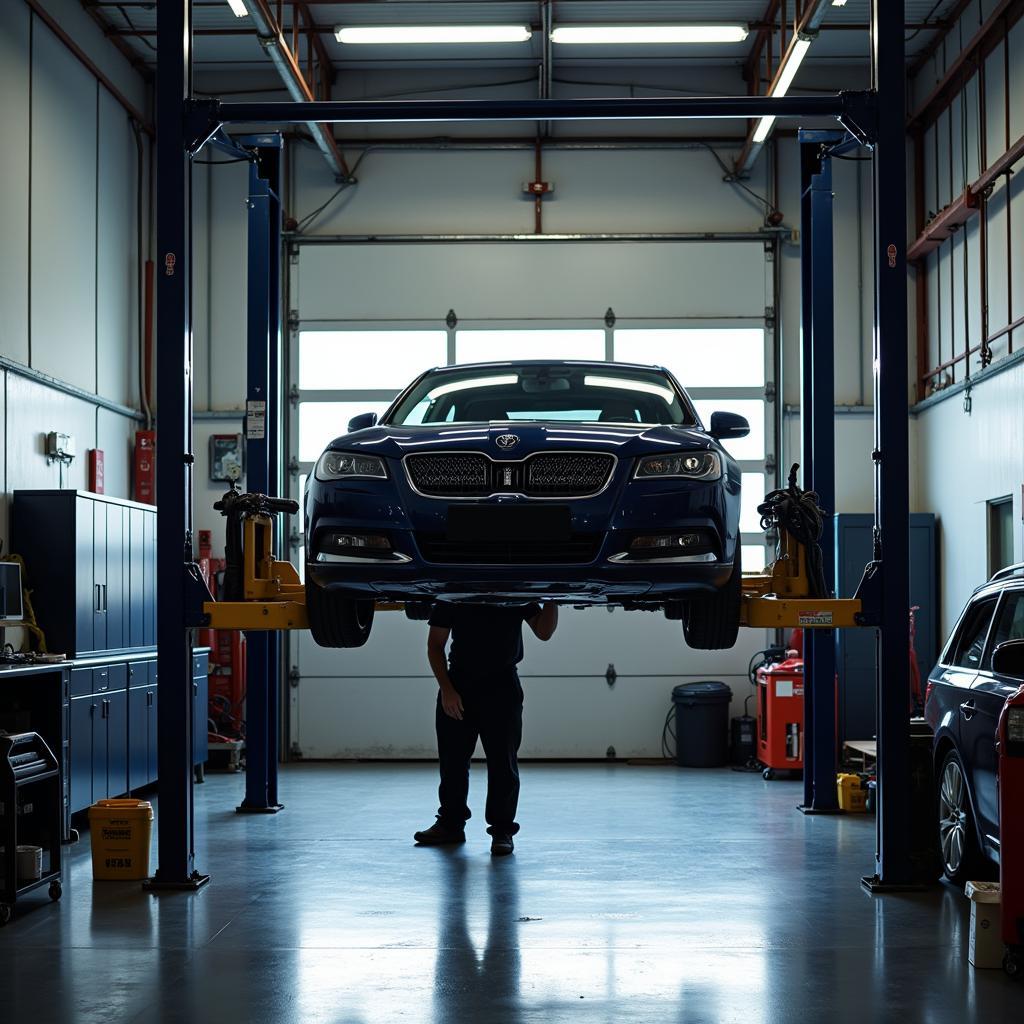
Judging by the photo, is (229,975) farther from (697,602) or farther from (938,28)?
(938,28)

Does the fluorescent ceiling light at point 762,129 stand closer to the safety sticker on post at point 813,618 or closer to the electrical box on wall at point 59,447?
the electrical box on wall at point 59,447

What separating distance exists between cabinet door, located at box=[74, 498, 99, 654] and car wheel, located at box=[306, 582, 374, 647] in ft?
12.9

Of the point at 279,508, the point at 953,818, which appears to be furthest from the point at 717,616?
the point at 279,508

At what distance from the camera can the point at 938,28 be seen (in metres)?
13.2

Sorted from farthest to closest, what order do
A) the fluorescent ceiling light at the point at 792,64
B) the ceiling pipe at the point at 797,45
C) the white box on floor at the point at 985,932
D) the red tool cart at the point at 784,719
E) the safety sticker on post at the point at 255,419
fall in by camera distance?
1. the red tool cart at the point at 784,719
2. the fluorescent ceiling light at the point at 792,64
3. the ceiling pipe at the point at 797,45
4. the safety sticker on post at the point at 255,419
5. the white box on floor at the point at 985,932

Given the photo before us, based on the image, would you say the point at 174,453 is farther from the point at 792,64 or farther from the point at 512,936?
the point at 792,64

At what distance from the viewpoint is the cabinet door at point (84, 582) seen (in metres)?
9.55

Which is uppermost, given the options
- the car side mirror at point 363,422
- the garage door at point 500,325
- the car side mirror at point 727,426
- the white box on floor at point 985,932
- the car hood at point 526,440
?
the garage door at point 500,325

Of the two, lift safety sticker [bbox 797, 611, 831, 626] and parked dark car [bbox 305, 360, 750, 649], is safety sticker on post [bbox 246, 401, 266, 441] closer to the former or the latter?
parked dark car [bbox 305, 360, 750, 649]

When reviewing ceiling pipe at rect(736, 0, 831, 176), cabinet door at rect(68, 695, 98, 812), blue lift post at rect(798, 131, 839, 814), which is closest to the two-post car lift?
cabinet door at rect(68, 695, 98, 812)

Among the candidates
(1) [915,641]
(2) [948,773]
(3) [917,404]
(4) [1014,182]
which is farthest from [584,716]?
(2) [948,773]

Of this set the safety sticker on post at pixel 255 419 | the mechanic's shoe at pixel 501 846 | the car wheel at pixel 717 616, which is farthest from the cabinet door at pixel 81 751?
the car wheel at pixel 717 616

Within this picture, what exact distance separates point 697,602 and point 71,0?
9120 millimetres

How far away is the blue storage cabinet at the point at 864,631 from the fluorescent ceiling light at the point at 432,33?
5399 mm
